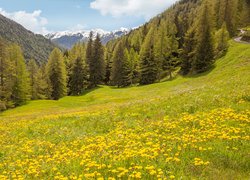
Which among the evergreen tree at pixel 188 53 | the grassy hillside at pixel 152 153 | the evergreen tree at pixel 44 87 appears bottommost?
the grassy hillside at pixel 152 153

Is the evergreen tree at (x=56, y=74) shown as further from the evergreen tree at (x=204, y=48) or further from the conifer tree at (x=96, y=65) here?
the evergreen tree at (x=204, y=48)

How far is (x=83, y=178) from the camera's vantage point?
6.89 m

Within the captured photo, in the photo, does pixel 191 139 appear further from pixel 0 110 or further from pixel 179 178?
pixel 0 110

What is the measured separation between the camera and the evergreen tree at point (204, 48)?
61.7m

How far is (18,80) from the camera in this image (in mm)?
70250

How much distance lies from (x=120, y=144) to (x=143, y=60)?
68974 millimetres

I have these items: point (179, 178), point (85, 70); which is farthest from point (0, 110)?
point (179, 178)

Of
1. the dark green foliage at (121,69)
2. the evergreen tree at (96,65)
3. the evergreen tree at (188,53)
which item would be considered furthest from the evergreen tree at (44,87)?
the evergreen tree at (188,53)

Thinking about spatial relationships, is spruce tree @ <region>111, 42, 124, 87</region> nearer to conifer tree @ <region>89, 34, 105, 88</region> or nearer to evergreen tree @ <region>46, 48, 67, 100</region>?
conifer tree @ <region>89, 34, 105, 88</region>

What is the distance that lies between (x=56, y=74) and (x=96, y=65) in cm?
1313

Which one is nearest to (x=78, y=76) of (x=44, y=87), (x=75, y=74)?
(x=75, y=74)

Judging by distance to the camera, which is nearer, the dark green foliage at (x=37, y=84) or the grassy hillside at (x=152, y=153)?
the grassy hillside at (x=152, y=153)

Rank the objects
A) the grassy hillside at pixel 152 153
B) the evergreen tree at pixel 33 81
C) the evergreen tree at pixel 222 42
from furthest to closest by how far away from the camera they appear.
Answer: the evergreen tree at pixel 33 81 < the evergreen tree at pixel 222 42 < the grassy hillside at pixel 152 153

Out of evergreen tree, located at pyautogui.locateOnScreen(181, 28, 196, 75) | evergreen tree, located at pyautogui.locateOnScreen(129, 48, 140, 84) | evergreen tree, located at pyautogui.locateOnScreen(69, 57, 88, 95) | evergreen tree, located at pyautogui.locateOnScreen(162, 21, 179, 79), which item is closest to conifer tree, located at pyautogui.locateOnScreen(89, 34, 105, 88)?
evergreen tree, located at pyautogui.locateOnScreen(69, 57, 88, 95)
